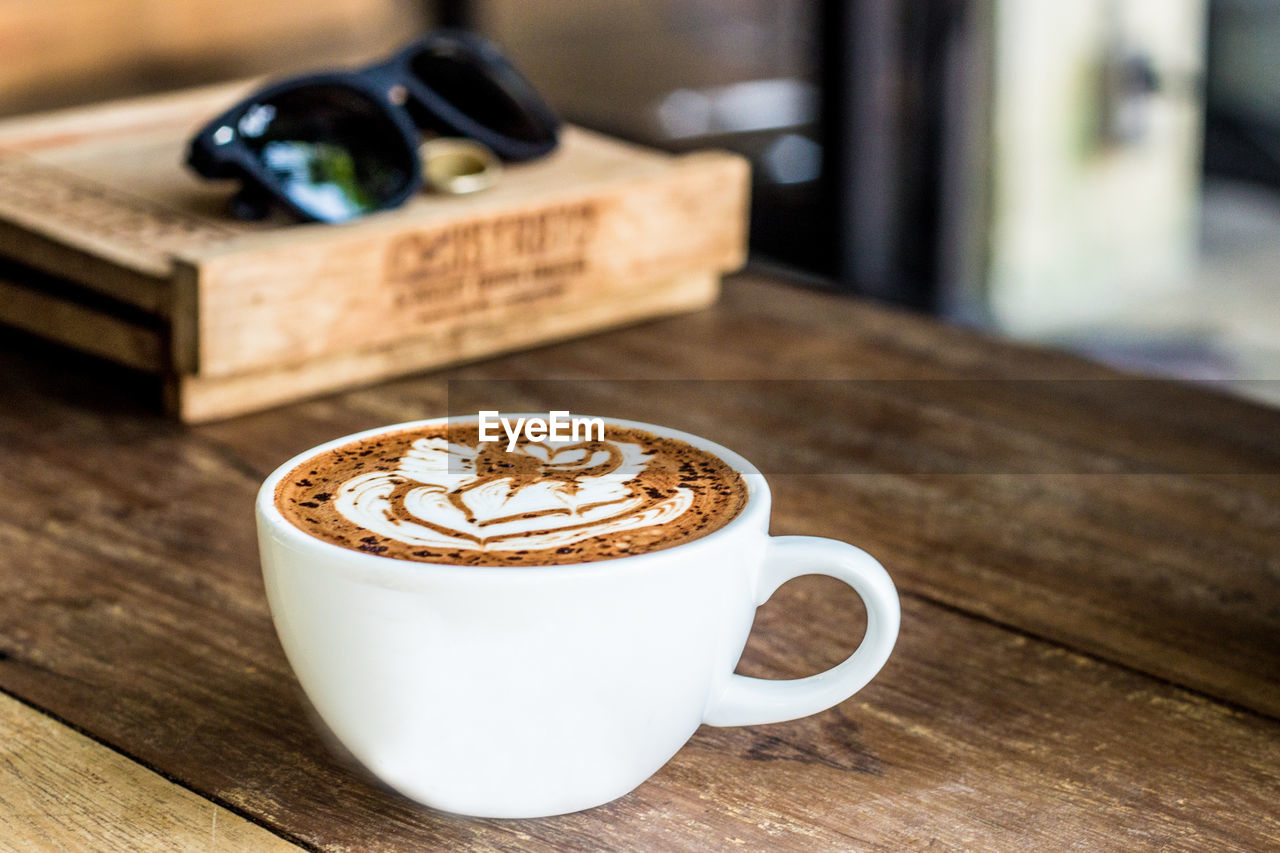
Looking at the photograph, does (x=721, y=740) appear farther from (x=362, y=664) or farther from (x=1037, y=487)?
(x=1037, y=487)

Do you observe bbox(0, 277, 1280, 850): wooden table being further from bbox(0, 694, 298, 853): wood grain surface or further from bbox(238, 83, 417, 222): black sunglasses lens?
bbox(238, 83, 417, 222): black sunglasses lens

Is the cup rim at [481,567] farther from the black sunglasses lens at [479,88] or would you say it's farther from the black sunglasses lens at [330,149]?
the black sunglasses lens at [479,88]

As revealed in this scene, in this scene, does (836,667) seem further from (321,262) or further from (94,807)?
(321,262)

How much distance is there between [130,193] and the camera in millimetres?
745

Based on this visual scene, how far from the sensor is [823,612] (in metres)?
0.48

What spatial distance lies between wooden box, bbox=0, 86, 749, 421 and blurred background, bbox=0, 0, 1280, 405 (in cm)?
34

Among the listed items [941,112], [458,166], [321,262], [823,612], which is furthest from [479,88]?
[941,112]

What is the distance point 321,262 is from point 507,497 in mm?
358

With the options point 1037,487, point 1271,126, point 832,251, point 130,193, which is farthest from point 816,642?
point 1271,126

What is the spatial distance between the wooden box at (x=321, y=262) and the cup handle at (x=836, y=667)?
369 mm

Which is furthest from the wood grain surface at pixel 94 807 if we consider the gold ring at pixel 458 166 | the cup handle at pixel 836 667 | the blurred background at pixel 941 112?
the blurred background at pixel 941 112

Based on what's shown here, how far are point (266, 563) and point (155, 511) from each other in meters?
0.26

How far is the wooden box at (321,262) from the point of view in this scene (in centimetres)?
64

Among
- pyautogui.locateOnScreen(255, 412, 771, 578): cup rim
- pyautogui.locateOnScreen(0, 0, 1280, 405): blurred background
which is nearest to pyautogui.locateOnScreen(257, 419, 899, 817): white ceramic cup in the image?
pyautogui.locateOnScreen(255, 412, 771, 578): cup rim
